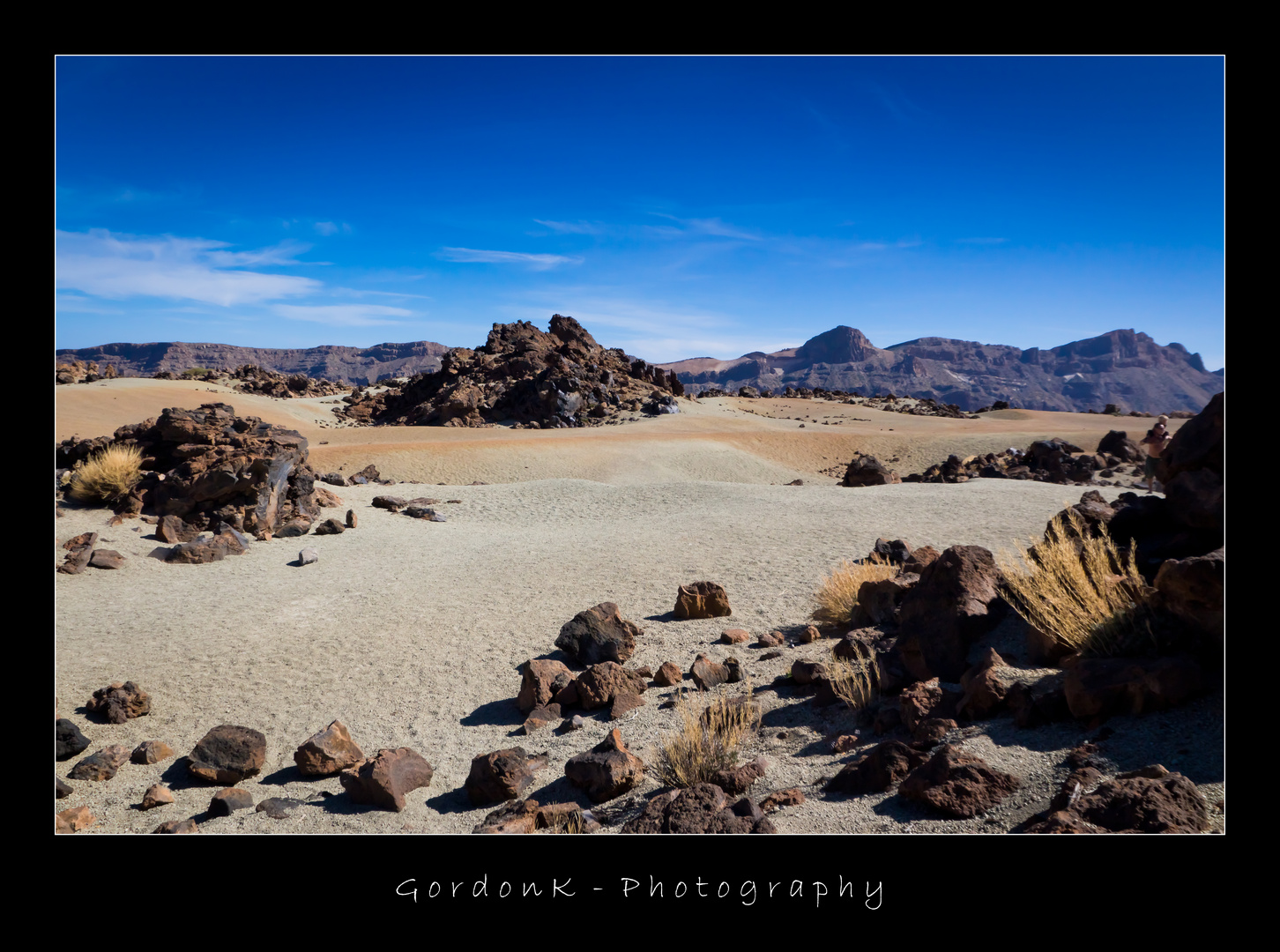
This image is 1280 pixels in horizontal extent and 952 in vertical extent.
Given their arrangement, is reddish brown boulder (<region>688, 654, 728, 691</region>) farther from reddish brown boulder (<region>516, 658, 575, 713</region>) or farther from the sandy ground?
reddish brown boulder (<region>516, 658, 575, 713</region>)

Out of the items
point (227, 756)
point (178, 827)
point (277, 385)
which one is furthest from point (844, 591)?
point (277, 385)

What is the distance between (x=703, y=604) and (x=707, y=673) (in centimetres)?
189

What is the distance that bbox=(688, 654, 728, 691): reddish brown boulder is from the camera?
6.34 metres

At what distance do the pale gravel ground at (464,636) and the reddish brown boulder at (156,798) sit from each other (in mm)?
120

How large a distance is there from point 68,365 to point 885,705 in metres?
58.0

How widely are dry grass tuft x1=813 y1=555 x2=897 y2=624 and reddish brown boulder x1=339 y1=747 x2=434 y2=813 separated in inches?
172

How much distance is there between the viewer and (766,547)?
1104 centimetres

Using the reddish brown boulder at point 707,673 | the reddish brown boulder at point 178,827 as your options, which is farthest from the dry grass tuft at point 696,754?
the reddish brown boulder at point 178,827

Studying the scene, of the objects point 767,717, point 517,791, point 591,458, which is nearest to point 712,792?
point 517,791

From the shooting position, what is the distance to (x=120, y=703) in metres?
6.20

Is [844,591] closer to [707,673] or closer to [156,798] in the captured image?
[707,673]

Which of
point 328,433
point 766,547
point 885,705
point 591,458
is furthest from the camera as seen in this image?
point 328,433

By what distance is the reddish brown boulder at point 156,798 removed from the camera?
4809 millimetres

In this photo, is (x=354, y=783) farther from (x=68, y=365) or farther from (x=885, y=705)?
(x=68, y=365)
